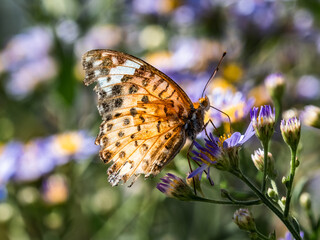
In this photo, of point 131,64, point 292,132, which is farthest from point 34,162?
point 292,132

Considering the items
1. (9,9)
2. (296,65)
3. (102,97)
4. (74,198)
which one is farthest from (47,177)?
(9,9)

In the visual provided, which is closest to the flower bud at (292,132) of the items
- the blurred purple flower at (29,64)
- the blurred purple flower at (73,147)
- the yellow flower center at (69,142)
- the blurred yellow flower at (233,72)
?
the blurred yellow flower at (233,72)

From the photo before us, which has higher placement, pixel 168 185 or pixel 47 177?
pixel 47 177

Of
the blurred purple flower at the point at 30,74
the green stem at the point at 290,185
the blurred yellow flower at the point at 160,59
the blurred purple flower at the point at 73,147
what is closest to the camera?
the green stem at the point at 290,185

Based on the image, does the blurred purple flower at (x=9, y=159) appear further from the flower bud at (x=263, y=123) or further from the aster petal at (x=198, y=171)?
the flower bud at (x=263, y=123)

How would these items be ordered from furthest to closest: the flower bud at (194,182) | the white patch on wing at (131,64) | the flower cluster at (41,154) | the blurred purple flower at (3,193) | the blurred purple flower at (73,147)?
the blurred purple flower at (73,147) < the flower cluster at (41,154) < the blurred purple flower at (3,193) < the white patch on wing at (131,64) < the flower bud at (194,182)

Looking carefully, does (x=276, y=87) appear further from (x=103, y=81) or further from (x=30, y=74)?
(x=30, y=74)

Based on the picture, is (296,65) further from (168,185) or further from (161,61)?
(168,185)
